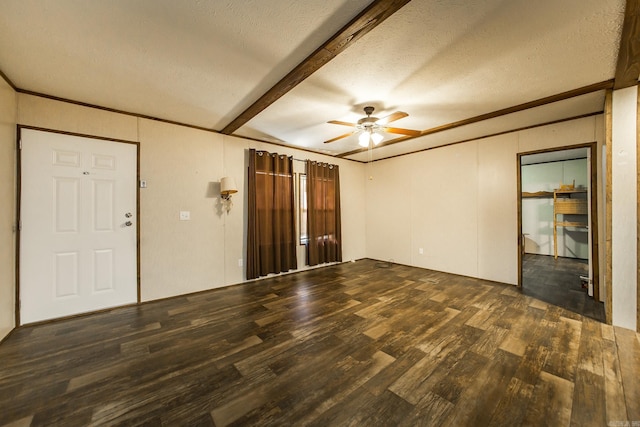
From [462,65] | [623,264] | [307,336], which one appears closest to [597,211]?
[623,264]

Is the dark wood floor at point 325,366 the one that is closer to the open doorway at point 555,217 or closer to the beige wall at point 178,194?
the beige wall at point 178,194

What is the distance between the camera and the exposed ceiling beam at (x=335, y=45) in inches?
58.7

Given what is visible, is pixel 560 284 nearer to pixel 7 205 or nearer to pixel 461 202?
pixel 461 202

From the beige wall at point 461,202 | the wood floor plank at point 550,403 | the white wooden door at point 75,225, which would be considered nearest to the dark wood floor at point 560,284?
the beige wall at point 461,202

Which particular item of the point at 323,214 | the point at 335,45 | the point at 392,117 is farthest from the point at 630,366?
the point at 323,214

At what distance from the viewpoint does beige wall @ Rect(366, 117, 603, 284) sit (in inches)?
148

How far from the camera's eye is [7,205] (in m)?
2.35

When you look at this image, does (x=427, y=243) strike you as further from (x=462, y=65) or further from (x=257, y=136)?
(x=257, y=136)

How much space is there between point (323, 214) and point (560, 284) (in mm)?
4177

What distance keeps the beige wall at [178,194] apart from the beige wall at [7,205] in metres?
0.25

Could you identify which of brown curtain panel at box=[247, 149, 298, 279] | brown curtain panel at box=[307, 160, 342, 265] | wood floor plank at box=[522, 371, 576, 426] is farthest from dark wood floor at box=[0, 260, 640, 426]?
brown curtain panel at box=[307, 160, 342, 265]

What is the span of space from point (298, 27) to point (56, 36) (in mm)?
1804

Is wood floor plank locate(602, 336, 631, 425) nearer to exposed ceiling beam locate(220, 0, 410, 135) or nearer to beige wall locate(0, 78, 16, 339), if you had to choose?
exposed ceiling beam locate(220, 0, 410, 135)

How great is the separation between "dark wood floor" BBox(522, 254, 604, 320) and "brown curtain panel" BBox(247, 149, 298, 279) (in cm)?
385
